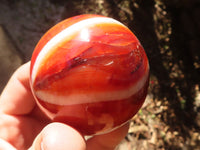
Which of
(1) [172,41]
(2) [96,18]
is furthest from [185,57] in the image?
(2) [96,18]

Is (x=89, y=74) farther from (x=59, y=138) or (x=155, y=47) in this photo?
(x=155, y=47)

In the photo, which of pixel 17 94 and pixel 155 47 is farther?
pixel 155 47

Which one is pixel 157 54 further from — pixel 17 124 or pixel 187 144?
pixel 17 124

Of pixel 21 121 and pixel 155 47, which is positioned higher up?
pixel 21 121

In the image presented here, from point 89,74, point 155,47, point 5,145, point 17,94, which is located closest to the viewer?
point 89,74

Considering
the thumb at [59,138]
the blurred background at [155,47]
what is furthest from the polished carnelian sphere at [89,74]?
the blurred background at [155,47]

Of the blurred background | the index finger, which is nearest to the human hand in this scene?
the index finger

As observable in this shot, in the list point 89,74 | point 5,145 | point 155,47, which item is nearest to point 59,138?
point 89,74

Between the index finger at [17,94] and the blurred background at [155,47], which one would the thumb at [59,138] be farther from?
the blurred background at [155,47]
